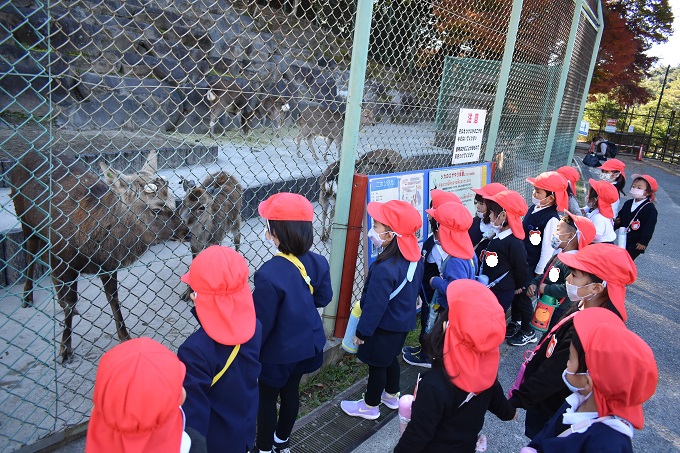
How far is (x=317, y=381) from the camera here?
3865mm

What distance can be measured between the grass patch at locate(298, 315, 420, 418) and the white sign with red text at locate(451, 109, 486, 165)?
2413 mm

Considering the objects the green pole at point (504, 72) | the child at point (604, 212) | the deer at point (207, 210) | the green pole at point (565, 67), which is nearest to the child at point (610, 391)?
the green pole at point (504, 72)

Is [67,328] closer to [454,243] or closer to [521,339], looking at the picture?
[454,243]

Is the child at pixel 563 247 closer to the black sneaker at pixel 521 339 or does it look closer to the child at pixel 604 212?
the black sneaker at pixel 521 339

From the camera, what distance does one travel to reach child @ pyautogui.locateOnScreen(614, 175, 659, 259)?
6.08m

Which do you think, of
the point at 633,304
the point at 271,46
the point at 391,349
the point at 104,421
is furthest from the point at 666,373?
the point at 271,46

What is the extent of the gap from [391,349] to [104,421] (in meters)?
2.15

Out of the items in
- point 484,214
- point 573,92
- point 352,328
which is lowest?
point 352,328

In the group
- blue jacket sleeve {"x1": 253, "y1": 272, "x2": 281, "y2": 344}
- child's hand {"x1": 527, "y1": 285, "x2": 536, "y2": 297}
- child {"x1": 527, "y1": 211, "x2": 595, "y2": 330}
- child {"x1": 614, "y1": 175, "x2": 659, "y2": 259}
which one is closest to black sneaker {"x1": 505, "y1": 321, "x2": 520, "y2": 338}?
child's hand {"x1": 527, "y1": 285, "x2": 536, "y2": 297}

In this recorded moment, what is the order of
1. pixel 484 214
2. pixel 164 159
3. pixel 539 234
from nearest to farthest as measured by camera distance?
1. pixel 484 214
2. pixel 539 234
3. pixel 164 159

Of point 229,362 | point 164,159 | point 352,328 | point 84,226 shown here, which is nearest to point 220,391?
point 229,362

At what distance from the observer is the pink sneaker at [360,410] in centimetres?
346

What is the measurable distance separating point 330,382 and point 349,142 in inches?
80.0

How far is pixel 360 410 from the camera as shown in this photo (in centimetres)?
347
